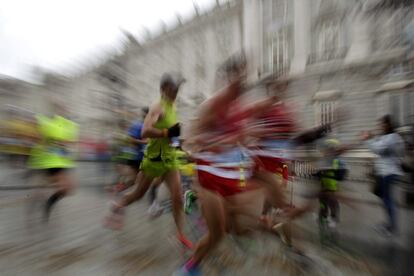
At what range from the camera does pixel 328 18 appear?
146 inches

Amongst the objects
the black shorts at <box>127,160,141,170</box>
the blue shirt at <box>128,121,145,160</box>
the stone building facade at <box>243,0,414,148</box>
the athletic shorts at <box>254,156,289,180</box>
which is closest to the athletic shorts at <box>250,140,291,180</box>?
the athletic shorts at <box>254,156,289,180</box>

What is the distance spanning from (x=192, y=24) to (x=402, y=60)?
3393 mm

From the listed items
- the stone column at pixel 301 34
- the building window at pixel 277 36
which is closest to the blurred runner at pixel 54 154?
the building window at pixel 277 36

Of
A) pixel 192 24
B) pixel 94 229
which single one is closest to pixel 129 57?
pixel 192 24

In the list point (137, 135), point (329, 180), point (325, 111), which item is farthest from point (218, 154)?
point (137, 135)

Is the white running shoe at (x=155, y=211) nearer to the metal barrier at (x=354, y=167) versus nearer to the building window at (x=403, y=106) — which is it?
the metal barrier at (x=354, y=167)

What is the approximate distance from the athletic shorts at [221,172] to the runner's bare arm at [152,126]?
0.66m

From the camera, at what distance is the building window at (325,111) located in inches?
148

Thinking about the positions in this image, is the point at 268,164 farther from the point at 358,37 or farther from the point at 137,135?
the point at 137,135

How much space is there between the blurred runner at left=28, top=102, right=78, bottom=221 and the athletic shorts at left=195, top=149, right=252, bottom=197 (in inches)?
75.2

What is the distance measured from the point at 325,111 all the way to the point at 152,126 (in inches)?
70.4

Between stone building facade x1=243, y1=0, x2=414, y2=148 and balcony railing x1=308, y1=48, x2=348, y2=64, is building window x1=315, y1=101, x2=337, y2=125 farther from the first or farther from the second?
balcony railing x1=308, y1=48, x2=348, y2=64

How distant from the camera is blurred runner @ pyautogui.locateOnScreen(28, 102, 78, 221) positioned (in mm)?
3830

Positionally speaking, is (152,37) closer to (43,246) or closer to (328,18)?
(328,18)
